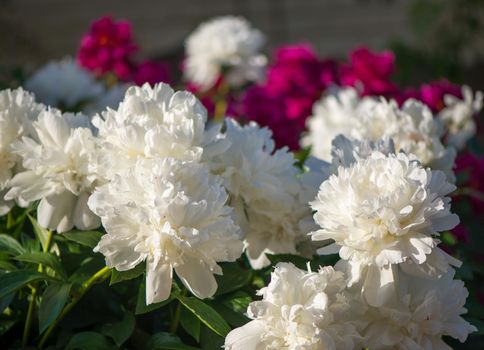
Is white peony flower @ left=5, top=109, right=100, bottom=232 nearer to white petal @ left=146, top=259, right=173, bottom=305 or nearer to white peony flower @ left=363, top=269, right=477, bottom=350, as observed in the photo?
white petal @ left=146, top=259, right=173, bottom=305

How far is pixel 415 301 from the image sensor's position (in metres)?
1.04

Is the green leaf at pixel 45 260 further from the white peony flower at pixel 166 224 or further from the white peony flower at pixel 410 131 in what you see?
the white peony flower at pixel 410 131

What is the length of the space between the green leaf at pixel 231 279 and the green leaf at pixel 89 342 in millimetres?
154

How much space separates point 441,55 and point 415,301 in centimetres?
389

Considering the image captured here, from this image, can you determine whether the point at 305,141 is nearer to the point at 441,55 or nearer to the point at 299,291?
the point at 299,291

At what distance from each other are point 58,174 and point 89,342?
0.21 meters

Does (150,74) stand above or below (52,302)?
below

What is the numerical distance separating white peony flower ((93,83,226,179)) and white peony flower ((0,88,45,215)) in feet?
0.53

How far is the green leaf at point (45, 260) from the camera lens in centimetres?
113

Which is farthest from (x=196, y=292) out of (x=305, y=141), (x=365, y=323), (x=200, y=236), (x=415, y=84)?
(x=415, y=84)

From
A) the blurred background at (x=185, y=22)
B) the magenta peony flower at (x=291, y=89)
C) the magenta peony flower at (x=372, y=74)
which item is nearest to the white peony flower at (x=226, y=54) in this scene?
the magenta peony flower at (x=291, y=89)

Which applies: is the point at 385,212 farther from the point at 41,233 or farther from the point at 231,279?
the point at 41,233

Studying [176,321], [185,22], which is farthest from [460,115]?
[185,22]

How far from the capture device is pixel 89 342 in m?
1.11
